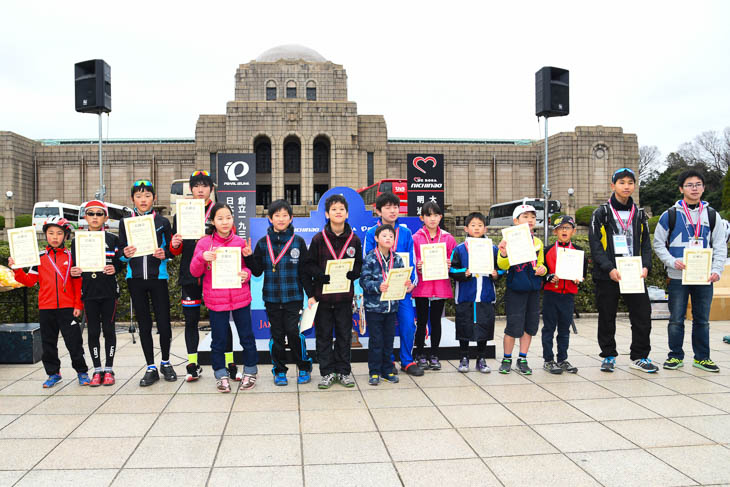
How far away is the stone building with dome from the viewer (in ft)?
119

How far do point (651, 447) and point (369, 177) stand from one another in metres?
35.7

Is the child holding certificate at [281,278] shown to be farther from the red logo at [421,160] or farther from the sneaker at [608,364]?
the red logo at [421,160]

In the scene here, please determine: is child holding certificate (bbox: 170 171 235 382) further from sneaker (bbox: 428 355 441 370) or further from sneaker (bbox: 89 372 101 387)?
sneaker (bbox: 428 355 441 370)

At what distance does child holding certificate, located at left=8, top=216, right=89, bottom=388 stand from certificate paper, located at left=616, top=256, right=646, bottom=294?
570 cm

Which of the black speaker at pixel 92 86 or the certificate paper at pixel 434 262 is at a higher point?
the black speaker at pixel 92 86

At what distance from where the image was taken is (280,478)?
10.1 ft

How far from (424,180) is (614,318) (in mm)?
5861

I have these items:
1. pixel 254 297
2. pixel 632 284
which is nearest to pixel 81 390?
pixel 254 297

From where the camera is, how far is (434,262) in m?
5.38

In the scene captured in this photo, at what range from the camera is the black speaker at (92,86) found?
28.2 feet

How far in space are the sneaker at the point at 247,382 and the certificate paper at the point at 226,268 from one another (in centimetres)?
95

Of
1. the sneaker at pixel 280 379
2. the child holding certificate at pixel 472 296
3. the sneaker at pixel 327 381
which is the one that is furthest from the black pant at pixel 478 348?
the sneaker at pixel 280 379

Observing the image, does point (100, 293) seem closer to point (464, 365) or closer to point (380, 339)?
point (380, 339)

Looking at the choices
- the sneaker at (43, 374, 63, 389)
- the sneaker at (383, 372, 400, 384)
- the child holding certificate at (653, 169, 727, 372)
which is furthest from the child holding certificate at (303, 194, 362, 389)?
the child holding certificate at (653, 169, 727, 372)
